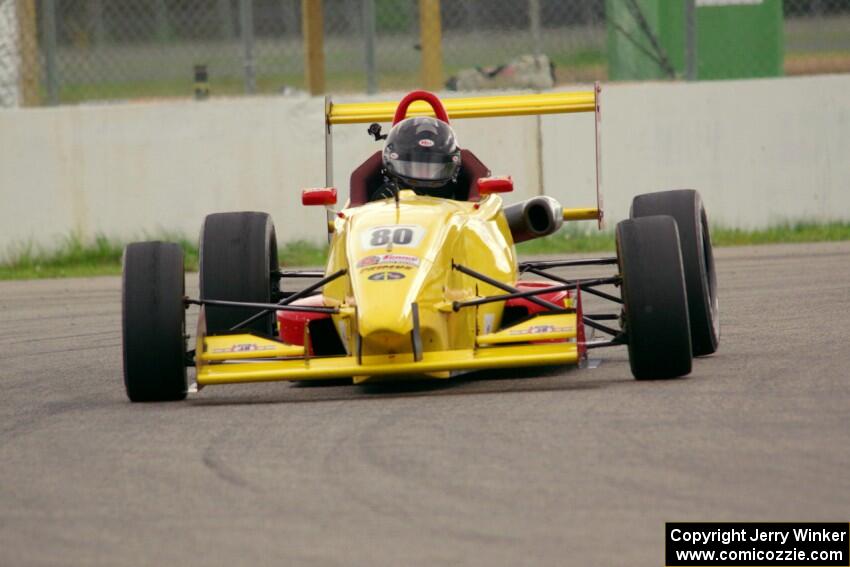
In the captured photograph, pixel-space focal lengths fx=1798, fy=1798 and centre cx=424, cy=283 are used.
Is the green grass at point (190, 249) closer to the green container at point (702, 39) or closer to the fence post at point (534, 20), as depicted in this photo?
the green container at point (702, 39)

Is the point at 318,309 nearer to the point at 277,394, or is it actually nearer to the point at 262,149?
the point at 277,394

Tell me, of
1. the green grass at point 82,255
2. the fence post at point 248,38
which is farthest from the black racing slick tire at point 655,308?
the fence post at point 248,38

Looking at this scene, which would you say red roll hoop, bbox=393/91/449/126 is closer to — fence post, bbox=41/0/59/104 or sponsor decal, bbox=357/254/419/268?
sponsor decal, bbox=357/254/419/268

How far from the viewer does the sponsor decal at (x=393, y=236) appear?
336 inches

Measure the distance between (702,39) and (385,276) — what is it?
9979 millimetres

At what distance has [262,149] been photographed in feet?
54.6

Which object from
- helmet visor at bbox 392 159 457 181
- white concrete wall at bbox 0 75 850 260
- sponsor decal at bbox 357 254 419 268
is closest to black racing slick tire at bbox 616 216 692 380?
sponsor decal at bbox 357 254 419 268

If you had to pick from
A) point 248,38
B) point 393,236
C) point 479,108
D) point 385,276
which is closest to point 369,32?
point 248,38

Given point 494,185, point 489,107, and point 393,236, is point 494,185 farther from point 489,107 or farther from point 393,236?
point 489,107

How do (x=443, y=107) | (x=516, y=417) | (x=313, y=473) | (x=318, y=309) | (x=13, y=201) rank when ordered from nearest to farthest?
(x=313, y=473) → (x=516, y=417) → (x=318, y=309) → (x=443, y=107) → (x=13, y=201)

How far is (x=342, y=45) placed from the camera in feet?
56.4

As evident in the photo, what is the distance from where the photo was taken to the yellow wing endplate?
413 inches

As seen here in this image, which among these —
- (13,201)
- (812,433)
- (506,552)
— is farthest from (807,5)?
(506,552)

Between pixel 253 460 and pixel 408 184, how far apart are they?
3.35 m
